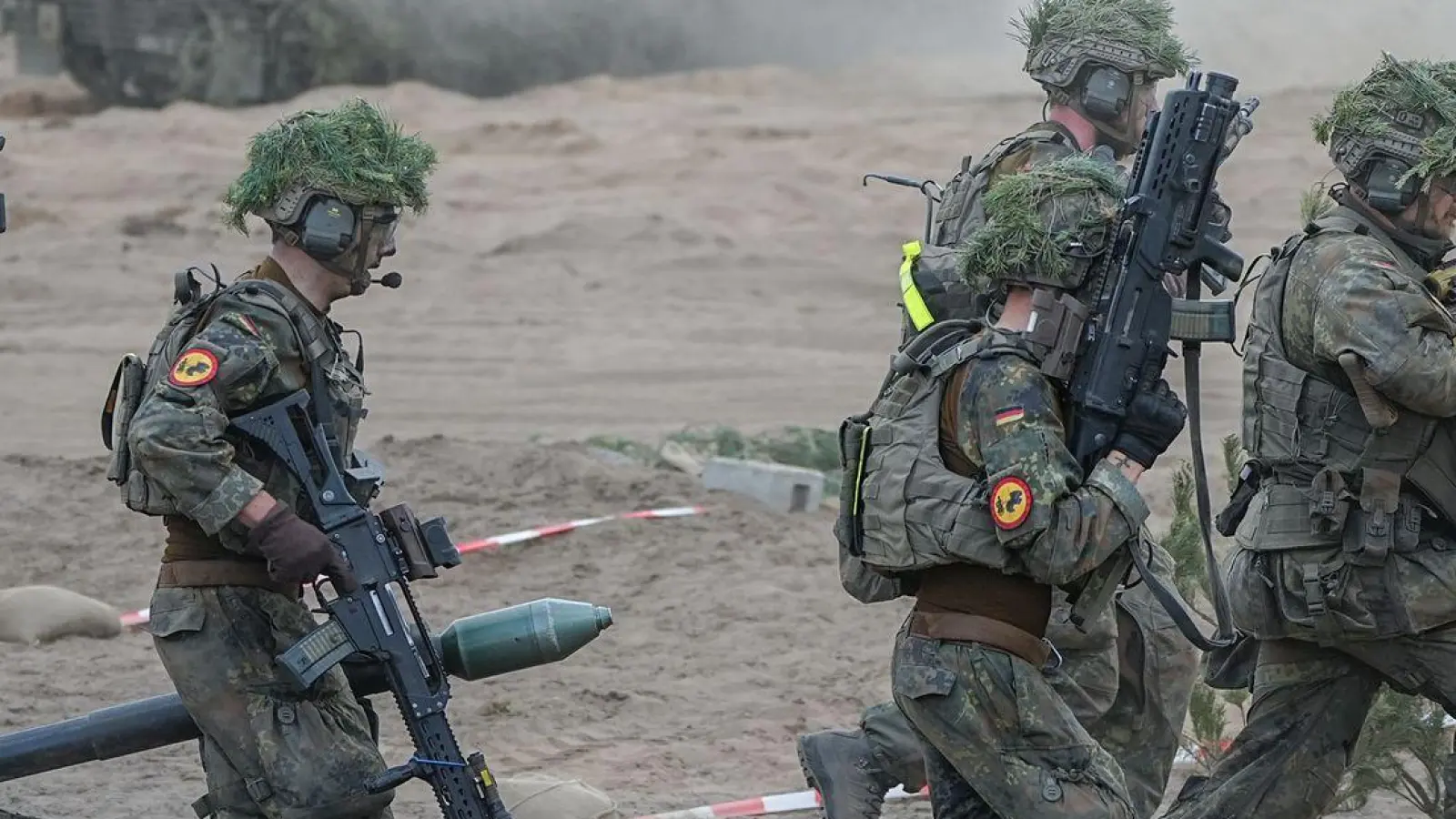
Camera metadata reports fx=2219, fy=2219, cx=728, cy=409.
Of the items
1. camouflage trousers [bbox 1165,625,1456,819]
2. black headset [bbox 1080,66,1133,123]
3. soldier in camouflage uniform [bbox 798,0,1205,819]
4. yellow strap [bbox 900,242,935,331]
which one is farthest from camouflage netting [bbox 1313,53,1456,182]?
camouflage trousers [bbox 1165,625,1456,819]

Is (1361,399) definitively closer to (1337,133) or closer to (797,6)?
(1337,133)

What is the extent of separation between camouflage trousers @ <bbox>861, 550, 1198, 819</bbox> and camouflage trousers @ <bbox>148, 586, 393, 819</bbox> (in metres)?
1.39

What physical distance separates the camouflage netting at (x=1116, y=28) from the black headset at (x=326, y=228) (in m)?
2.30

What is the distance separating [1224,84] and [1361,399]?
40.3 inches

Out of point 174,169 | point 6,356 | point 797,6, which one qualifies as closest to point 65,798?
point 6,356

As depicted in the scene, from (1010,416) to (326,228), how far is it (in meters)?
1.86

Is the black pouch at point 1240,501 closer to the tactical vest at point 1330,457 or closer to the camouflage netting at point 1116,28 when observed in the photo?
the tactical vest at point 1330,457

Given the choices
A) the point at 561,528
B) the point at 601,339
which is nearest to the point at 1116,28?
the point at 561,528

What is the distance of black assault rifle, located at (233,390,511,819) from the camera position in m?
5.42

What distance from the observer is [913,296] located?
568cm

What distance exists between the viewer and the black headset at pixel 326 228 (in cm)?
558

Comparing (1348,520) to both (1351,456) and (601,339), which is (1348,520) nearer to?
(1351,456)

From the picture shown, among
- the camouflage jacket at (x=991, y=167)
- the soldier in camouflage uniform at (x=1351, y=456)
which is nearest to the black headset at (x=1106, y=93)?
the camouflage jacket at (x=991, y=167)

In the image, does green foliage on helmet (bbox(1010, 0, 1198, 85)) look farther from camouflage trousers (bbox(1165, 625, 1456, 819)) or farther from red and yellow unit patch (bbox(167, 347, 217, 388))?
red and yellow unit patch (bbox(167, 347, 217, 388))
